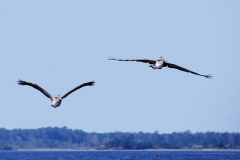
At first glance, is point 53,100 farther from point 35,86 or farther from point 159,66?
point 159,66

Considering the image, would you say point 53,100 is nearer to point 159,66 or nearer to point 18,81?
point 18,81

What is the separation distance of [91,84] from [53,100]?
2.72m

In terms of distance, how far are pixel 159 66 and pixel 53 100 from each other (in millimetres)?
5613

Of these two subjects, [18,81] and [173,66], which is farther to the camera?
[173,66]

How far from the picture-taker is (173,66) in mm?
39281

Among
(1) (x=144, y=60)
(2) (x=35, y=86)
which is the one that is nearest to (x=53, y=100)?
(2) (x=35, y=86)

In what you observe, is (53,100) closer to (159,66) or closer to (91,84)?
(91,84)

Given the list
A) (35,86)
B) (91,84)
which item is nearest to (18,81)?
(35,86)

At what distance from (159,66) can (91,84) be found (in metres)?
3.96

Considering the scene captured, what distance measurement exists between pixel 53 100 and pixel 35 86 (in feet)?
4.38

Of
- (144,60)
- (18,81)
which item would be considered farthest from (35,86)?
(144,60)

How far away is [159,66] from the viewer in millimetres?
38219

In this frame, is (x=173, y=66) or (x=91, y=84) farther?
(x=173, y=66)

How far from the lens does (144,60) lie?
38.6 meters
